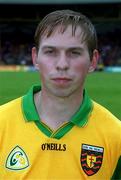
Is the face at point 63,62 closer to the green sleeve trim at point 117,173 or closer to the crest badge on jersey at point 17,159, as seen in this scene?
the crest badge on jersey at point 17,159

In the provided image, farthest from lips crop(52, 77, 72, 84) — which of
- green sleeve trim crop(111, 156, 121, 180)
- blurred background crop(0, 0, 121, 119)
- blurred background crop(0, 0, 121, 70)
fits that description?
blurred background crop(0, 0, 121, 70)

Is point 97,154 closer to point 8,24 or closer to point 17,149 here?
point 17,149

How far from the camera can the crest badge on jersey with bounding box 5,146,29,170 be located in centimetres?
252

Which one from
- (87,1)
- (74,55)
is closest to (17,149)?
(74,55)

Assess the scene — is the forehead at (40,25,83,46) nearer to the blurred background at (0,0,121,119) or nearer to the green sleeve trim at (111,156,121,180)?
the green sleeve trim at (111,156,121,180)

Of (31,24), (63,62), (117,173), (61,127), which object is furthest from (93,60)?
(31,24)

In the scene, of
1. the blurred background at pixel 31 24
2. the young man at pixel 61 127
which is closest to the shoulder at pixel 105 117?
the young man at pixel 61 127

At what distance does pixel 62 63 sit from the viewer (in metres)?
2.47

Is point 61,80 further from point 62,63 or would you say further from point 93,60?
point 93,60

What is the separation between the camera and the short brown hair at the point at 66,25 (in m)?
2.52

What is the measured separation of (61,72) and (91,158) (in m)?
0.40

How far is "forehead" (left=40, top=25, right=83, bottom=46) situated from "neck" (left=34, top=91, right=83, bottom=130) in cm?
25

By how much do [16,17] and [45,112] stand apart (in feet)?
132

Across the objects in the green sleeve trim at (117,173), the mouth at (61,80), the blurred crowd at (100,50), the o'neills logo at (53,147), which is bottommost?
the blurred crowd at (100,50)
